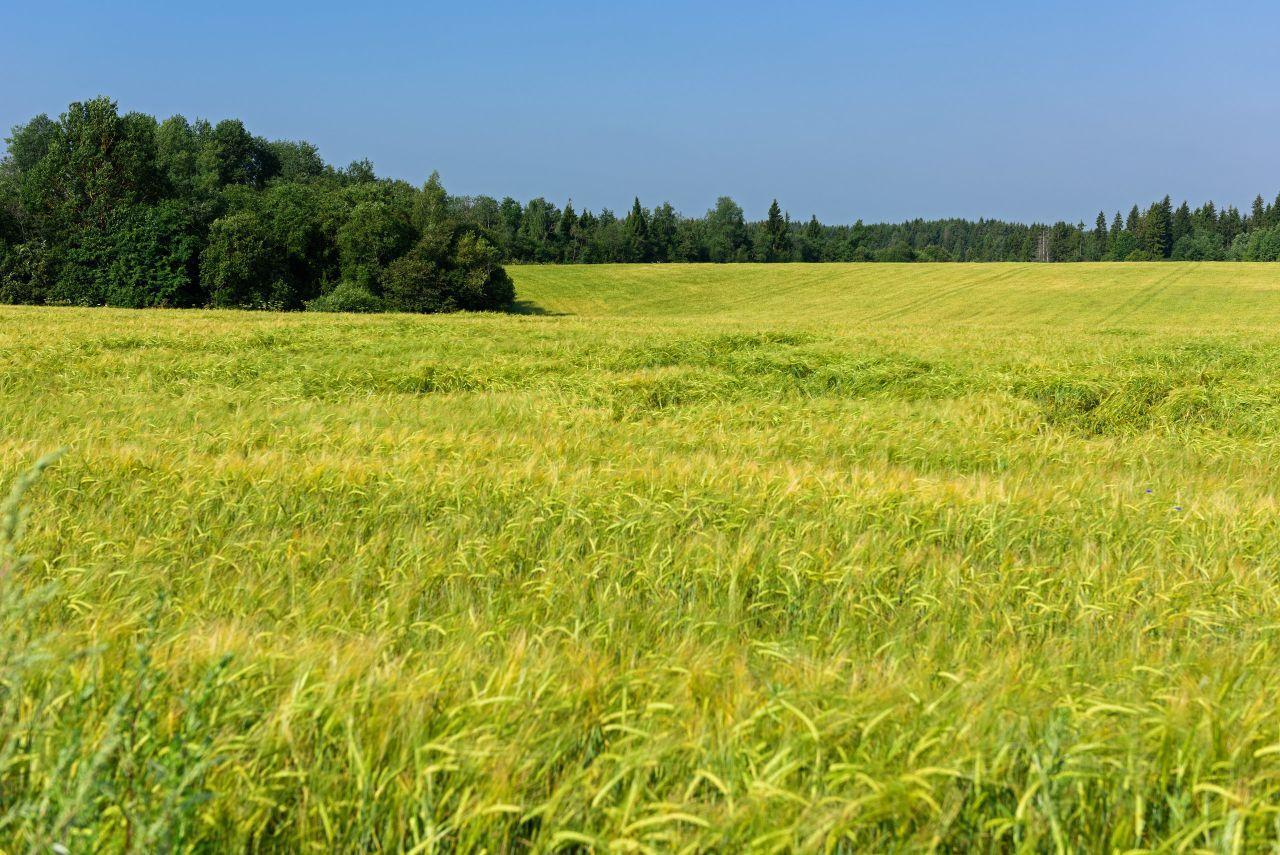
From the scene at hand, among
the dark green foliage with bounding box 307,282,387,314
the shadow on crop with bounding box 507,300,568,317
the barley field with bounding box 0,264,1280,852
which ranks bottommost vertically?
the shadow on crop with bounding box 507,300,568,317

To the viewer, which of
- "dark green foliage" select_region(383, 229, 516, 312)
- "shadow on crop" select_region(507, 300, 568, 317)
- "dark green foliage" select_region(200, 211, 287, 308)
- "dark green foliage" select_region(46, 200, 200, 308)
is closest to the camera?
"dark green foliage" select_region(46, 200, 200, 308)

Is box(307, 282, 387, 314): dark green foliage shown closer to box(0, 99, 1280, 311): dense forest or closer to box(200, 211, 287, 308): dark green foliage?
box(0, 99, 1280, 311): dense forest

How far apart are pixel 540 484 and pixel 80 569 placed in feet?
8.37

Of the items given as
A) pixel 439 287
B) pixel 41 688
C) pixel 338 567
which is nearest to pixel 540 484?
pixel 338 567

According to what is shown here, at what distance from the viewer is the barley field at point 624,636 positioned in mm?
2094

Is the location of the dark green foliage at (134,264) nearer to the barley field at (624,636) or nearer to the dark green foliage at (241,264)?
the dark green foliage at (241,264)

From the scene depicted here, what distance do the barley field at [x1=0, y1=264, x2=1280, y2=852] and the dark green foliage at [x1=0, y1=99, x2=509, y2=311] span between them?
41.6 metres

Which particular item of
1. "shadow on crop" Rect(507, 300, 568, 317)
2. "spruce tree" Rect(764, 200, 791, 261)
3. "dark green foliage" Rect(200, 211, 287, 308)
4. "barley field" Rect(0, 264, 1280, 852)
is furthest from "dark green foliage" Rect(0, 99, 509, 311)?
"spruce tree" Rect(764, 200, 791, 261)

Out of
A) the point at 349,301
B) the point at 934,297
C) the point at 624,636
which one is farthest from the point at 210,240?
the point at 624,636

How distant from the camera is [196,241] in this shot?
4697 cm

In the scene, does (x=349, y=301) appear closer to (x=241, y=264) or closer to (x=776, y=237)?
(x=241, y=264)

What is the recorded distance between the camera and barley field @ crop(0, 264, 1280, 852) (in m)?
2.09

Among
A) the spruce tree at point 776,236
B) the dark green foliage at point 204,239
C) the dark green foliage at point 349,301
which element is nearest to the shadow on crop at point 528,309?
the dark green foliage at point 204,239

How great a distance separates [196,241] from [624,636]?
51.5 m
